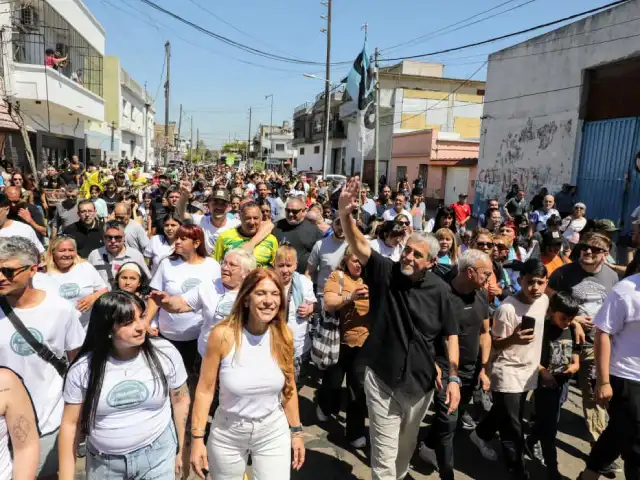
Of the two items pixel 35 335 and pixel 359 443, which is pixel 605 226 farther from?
pixel 35 335

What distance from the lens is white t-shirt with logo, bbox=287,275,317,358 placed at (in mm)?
3746

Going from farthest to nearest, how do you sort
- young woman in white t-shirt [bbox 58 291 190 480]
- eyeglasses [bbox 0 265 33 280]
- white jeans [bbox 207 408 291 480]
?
white jeans [bbox 207 408 291 480] < eyeglasses [bbox 0 265 33 280] < young woman in white t-shirt [bbox 58 291 190 480]

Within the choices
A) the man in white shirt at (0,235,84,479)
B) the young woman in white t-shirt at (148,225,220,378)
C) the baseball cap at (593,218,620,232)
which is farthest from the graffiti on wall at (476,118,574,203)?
the man in white shirt at (0,235,84,479)

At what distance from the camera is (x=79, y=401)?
2.21 metres

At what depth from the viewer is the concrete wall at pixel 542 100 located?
11771mm

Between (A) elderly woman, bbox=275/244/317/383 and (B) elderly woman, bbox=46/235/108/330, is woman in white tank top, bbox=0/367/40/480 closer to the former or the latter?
(B) elderly woman, bbox=46/235/108/330

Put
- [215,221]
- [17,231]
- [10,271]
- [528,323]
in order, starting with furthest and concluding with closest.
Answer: [215,221] → [17,231] → [528,323] → [10,271]

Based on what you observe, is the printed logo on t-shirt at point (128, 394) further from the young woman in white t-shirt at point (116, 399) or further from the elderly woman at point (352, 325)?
the elderly woman at point (352, 325)

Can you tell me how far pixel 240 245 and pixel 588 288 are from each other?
10.6 ft

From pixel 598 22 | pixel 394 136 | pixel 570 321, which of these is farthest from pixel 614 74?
pixel 394 136

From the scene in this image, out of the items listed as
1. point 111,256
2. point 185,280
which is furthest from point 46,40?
point 185,280

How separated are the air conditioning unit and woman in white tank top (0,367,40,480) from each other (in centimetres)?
1908

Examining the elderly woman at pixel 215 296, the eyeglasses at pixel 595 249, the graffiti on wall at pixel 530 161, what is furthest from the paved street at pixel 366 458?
the graffiti on wall at pixel 530 161

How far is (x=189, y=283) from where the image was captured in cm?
383
